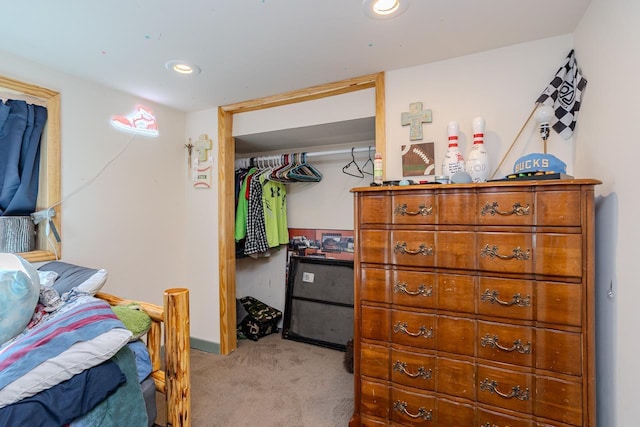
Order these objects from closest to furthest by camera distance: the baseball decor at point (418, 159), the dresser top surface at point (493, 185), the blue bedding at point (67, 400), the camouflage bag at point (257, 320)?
the blue bedding at point (67, 400) < the dresser top surface at point (493, 185) < the baseball decor at point (418, 159) < the camouflage bag at point (257, 320)

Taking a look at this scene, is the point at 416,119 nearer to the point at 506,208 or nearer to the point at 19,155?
the point at 506,208

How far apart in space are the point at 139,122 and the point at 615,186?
2887 millimetres

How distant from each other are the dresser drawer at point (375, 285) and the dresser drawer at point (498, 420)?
617 mm

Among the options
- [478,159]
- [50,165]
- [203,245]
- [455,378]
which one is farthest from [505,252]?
[50,165]

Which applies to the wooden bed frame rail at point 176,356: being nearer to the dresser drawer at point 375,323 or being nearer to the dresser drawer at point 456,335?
the dresser drawer at point 375,323

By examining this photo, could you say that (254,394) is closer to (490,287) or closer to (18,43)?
(490,287)

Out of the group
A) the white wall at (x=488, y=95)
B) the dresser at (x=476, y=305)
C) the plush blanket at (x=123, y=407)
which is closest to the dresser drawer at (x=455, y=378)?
the dresser at (x=476, y=305)

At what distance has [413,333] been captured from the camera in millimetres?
1424

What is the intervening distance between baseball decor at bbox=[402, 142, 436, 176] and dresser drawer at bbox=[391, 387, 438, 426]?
1206 mm

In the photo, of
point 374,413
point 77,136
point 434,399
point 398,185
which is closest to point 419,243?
point 398,185

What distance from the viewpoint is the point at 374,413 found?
151 centimetres

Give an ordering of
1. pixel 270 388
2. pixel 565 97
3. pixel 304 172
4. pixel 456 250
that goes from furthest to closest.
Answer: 1. pixel 304 172
2. pixel 270 388
3. pixel 565 97
4. pixel 456 250

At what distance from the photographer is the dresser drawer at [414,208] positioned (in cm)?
141

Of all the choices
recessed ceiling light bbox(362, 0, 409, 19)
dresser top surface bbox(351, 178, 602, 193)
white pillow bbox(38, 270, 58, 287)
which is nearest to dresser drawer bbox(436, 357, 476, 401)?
dresser top surface bbox(351, 178, 602, 193)
